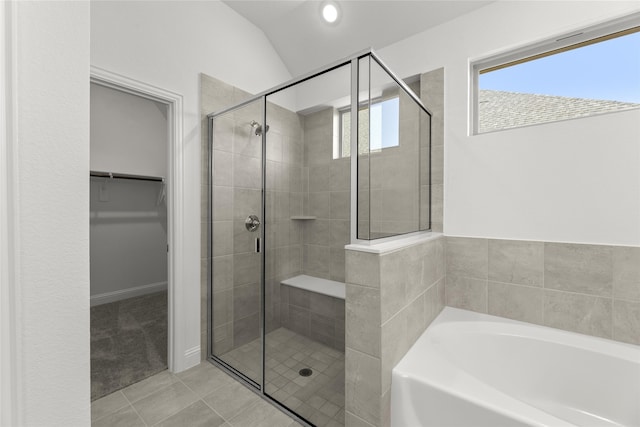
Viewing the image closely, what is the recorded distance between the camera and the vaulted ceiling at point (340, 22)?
2.00m

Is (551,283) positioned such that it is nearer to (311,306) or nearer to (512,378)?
(512,378)

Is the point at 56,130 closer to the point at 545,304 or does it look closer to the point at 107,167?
the point at 545,304

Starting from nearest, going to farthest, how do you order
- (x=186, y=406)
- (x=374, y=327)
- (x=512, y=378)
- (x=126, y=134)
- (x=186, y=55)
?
(x=374, y=327), (x=512, y=378), (x=186, y=406), (x=186, y=55), (x=126, y=134)

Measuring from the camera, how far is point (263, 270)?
6.17ft

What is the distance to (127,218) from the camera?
3.48 m

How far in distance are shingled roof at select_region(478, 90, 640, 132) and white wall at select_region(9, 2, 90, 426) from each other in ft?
7.14

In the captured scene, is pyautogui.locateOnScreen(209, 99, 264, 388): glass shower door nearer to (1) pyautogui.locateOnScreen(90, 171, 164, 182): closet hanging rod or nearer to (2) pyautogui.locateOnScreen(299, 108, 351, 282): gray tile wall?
(2) pyautogui.locateOnScreen(299, 108, 351, 282): gray tile wall

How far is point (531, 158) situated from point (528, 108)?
0.37 metres

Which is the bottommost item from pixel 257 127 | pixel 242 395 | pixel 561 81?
pixel 242 395

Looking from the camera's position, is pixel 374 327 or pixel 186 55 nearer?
pixel 374 327

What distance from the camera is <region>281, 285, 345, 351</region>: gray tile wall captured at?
5.84 feet

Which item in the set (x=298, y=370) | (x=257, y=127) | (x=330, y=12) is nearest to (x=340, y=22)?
(x=330, y=12)

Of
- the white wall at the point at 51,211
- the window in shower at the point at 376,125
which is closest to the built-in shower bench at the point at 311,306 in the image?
the window in shower at the point at 376,125

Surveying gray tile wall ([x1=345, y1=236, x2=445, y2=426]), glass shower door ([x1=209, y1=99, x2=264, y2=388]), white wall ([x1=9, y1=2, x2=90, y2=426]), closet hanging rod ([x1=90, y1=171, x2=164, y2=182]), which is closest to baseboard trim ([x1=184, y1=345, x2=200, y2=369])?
glass shower door ([x1=209, y1=99, x2=264, y2=388])
